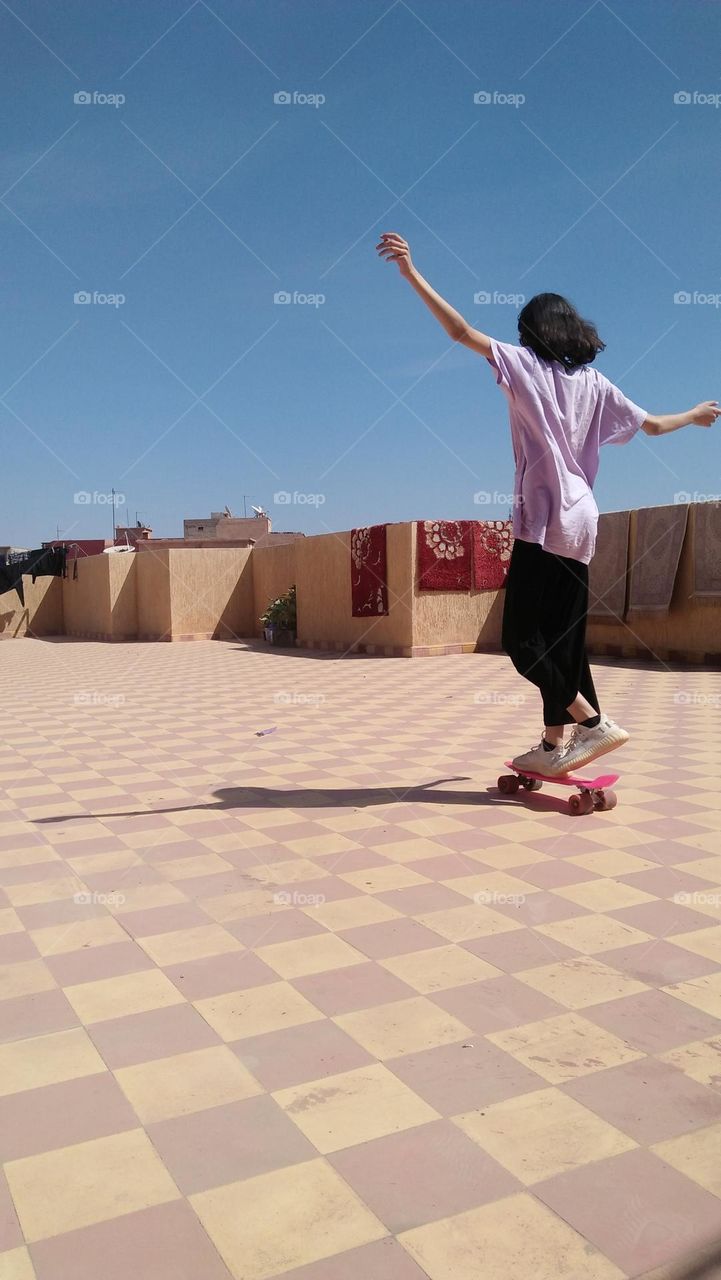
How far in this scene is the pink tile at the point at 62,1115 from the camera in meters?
1.83

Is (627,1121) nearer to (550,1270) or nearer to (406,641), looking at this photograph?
(550,1270)

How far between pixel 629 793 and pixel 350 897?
6.09 feet

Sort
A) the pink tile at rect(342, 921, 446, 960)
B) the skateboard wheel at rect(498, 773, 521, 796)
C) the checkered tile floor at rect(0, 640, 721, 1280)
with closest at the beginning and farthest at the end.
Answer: the checkered tile floor at rect(0, 640, 721, 1280) < the pink tile at rect(342, 921, 446, 960) < the skateboard wheel at rect(498, 773, 521, 796)

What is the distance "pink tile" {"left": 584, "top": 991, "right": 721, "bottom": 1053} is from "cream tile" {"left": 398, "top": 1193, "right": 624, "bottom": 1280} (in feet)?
2.09

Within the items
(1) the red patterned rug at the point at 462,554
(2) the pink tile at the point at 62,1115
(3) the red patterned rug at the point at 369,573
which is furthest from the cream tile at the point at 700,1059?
(3) the red patterned rug at the point at 369,573

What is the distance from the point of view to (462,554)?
1283 cm

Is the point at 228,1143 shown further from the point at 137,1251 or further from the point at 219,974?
the point at 219,974

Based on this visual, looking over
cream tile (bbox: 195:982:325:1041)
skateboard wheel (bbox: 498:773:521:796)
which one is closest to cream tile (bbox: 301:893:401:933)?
cream tile (bbox: 195:982:325:1041)

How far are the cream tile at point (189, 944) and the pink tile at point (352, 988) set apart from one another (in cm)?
32

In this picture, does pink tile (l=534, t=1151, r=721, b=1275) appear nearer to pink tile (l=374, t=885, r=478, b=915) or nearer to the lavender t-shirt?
pink tile (l=374, t=885, r=478, b=915)

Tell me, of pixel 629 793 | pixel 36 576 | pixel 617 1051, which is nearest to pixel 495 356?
pixel 629 793

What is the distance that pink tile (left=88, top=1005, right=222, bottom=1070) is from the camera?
85.4 inches

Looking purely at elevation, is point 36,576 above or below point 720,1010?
above

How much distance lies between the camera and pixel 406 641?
12.6 m
